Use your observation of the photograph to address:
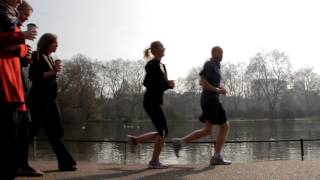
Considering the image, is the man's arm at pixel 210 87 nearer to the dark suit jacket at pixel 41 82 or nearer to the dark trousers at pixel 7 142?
the dark suit jacket at pixel 41 82

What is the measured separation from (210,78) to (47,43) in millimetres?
2858

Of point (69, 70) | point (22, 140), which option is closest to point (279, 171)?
point (22, 140)

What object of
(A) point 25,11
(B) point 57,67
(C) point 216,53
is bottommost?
(B) point 57,67

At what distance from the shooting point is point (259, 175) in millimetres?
6117

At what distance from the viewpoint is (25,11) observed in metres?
5.57

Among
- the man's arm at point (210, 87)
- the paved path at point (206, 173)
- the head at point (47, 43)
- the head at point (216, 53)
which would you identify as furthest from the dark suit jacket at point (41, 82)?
the head at point (216, 53)

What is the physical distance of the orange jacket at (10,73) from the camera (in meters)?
3.69

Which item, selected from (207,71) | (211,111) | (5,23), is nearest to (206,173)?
(211,111)

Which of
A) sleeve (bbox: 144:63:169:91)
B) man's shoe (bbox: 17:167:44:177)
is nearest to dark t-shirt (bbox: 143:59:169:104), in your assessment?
sleeve (bbox: 144:63:169:91)

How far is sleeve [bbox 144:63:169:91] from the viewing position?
23.6 ft

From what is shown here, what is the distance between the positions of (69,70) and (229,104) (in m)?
59.4

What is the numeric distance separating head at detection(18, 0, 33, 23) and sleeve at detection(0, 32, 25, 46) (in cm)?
178

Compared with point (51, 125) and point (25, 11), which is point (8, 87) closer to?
point (25, 11)

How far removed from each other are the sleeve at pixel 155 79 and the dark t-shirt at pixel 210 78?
92cm
